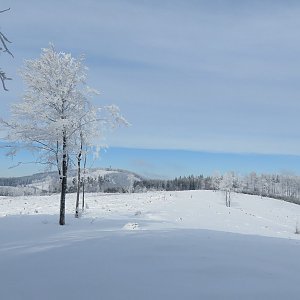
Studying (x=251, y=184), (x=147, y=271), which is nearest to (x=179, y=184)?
(x=251, y=184)

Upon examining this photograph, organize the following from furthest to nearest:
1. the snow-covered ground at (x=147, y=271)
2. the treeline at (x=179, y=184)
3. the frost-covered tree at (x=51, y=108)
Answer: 1. the treeline at (x=179, y=184)
2. the frost-covered tree at (x=51, y=108)
3. the snow-covered ground at (x=147, y=271)

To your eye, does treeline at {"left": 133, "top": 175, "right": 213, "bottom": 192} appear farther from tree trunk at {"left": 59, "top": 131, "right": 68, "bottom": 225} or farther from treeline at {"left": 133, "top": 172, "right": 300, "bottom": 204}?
tree trunk at {"left": 59, "top": 131, "right": 68, "bottom": 225}

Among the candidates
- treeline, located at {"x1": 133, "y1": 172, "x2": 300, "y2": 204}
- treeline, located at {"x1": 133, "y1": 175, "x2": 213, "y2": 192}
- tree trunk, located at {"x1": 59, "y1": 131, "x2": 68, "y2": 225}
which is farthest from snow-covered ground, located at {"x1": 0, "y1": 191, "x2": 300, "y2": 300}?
treeline, located at {"x1": 133, "y1": 175, "x2": 213, "y2": 192}

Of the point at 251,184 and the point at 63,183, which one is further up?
the point at 251,184

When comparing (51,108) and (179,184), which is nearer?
(51,108)

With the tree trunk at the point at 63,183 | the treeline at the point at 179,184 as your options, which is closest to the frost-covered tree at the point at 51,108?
the tree trunk at the point at 63,183

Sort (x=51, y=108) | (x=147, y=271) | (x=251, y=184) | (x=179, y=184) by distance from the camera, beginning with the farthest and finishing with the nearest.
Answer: (x=251, y=184) < (x=179, y=184) < (x=51, y=108) < (x=147, y=271)

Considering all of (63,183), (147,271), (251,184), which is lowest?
(147,271)

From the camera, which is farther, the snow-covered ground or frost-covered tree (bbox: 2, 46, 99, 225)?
frost-covered tree (bbox: 2, 46, 99, 225)

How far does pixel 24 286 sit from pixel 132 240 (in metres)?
3.90

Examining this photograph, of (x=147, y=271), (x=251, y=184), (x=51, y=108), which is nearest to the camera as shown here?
(x=147, y=271)

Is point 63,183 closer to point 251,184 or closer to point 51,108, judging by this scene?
point 51,108

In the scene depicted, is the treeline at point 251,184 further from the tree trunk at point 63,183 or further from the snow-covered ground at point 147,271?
the snow-covered ground at point 147,271

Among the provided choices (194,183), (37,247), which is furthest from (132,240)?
(194,183)
